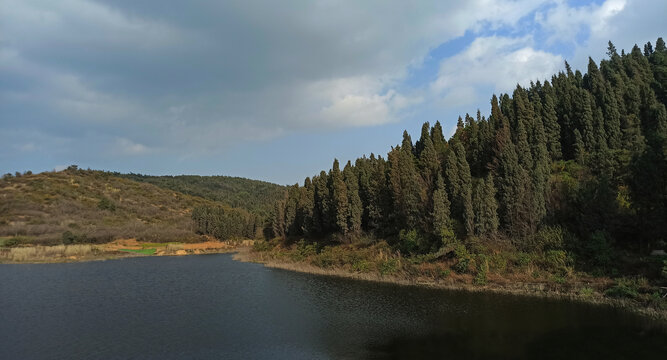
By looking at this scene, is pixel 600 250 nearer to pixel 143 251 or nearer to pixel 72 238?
pixel 143 251

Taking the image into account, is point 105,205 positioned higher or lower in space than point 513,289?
higher

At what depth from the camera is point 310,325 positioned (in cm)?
2447

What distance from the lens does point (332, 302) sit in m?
31.1

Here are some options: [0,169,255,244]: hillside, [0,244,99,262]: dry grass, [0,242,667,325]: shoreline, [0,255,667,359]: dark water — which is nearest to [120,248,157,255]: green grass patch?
[0,242,667,325]: shoreline

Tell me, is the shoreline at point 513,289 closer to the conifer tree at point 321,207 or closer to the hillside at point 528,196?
the hillside at point 528,196

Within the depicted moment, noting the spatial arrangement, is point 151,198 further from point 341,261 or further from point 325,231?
point 341,261

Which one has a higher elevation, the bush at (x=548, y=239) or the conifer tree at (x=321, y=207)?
the conifer tree at (x=321, y=207)

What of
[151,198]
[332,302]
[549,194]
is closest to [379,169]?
[549,194]

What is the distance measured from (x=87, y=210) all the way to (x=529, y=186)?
131040mm

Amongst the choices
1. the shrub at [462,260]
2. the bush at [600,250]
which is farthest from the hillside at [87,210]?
the bush at [600,250]

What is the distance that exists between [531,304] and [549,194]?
16385 millimetres

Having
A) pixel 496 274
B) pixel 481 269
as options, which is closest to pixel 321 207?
pixel 481 269

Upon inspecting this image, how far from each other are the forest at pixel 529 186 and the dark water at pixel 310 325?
31.2ft

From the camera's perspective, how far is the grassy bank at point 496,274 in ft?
85.7
